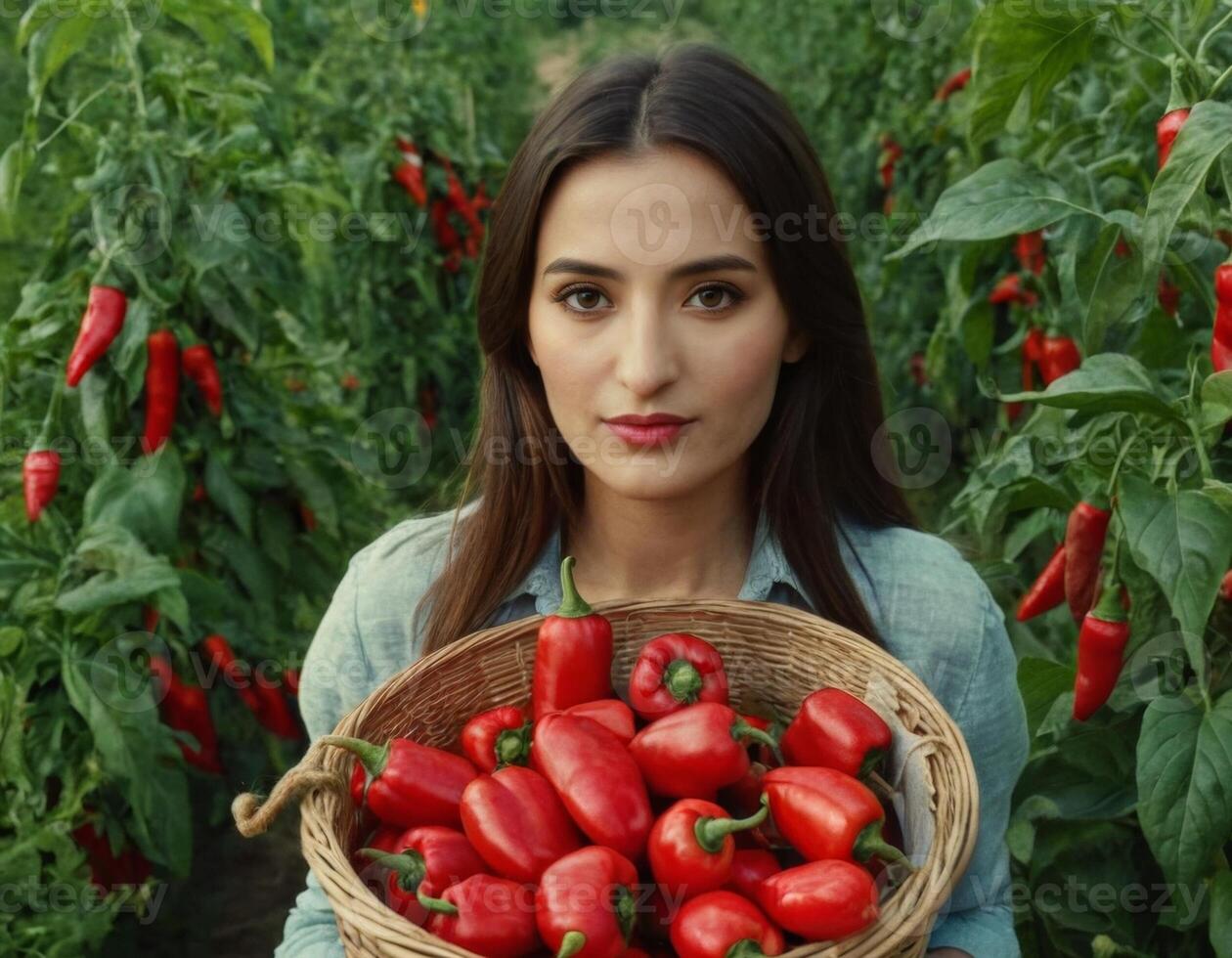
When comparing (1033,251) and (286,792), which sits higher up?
(1033,251)

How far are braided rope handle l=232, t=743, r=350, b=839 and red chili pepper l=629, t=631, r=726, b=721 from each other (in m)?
0.37

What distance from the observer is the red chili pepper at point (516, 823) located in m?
1.52

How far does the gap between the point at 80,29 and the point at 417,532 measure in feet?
3.63

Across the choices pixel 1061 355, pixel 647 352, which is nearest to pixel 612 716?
pixel 647 352

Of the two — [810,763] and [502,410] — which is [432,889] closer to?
[810,763]

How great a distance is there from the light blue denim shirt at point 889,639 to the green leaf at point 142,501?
0.76 meters

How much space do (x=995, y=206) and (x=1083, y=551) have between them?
1.67ft

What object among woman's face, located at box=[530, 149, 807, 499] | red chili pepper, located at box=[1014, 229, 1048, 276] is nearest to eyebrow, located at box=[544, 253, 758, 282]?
woman's face, located at box=[530, 149, 807, 499]

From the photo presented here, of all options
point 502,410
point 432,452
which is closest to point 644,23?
point 432,452

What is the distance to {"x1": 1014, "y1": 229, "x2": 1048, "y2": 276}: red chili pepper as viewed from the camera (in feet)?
10.0

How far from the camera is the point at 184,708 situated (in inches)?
111

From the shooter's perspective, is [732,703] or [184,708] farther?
[184,708]

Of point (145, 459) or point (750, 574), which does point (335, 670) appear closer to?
point (750, 574)

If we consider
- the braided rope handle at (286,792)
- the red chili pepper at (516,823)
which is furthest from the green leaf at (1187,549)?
the braided rope handle at (286,792)
